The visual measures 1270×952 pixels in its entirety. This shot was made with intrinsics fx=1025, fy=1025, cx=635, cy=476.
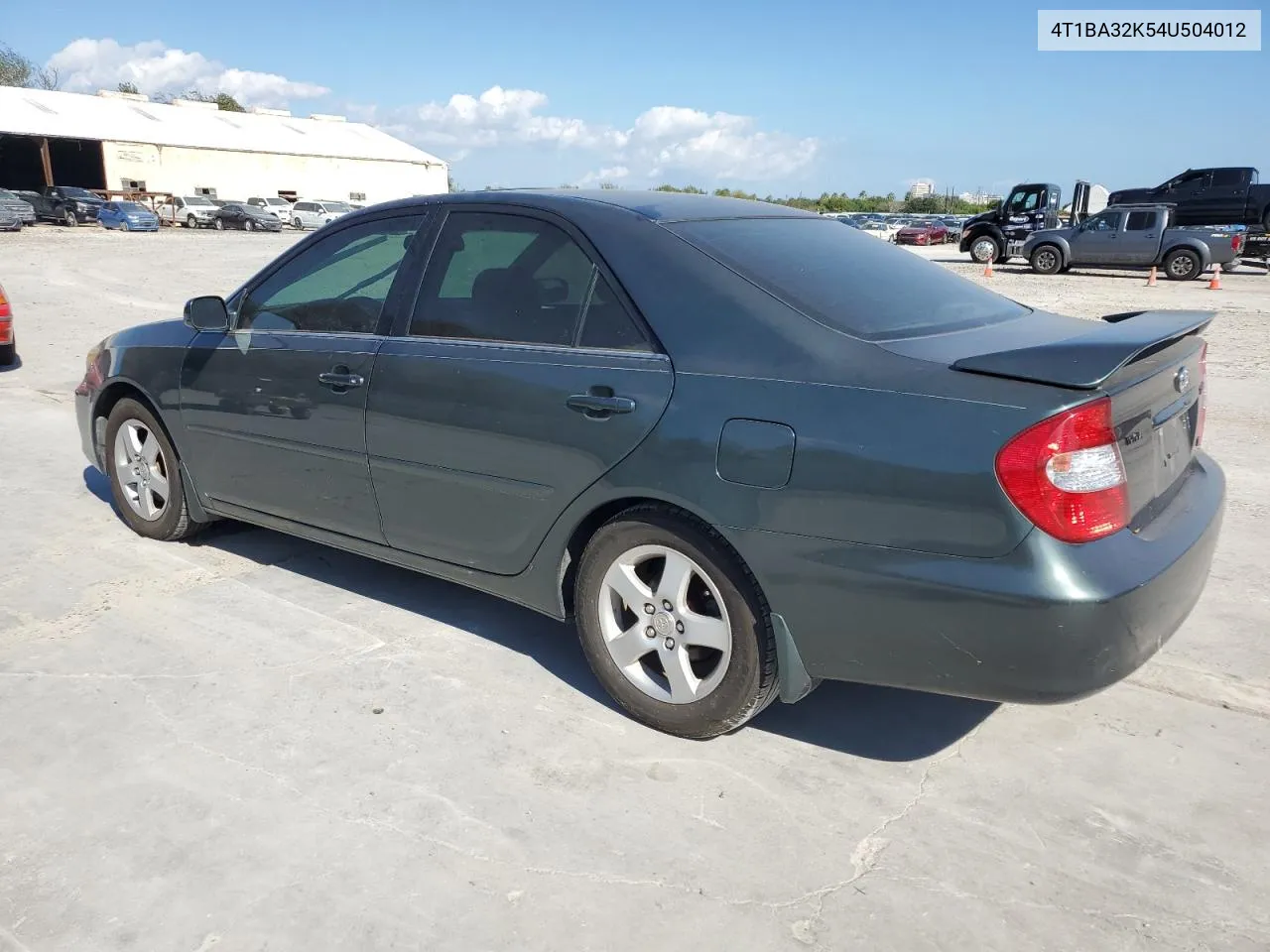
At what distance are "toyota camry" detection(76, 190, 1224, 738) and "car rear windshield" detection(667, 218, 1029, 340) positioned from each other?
2cm

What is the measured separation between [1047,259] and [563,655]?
2444cm

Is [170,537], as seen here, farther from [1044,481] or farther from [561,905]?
[1044,481]

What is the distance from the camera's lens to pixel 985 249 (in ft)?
94.5

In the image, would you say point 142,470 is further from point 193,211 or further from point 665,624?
point 193,211

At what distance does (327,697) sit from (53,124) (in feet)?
180

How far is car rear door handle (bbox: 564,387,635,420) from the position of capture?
3.09m

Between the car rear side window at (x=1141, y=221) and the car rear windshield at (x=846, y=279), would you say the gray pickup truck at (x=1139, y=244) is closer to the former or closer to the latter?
the car rear side window at (x=1141, y=221)

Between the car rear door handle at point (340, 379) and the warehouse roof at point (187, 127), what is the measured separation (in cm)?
5195

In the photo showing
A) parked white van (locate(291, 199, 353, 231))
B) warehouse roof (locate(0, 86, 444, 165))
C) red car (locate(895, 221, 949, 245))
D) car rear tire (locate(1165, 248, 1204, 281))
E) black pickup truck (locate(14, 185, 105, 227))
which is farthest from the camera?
warehouse roof (locate(0, 86, 444, 165))

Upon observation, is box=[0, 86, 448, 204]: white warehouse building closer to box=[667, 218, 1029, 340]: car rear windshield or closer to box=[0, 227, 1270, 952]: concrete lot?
box=[0, 227, 1270, 952]: concrete lot

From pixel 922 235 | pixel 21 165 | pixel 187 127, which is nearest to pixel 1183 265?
pixel 922 235

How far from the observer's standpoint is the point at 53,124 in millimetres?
48344

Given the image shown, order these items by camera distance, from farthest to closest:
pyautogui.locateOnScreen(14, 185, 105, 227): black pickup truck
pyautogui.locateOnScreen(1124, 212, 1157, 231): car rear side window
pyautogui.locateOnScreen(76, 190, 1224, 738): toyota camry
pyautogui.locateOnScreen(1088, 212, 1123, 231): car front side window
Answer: pyautogui.locateOnScreen(14, 185, 105, 227): black pickup truck
pyautogui.locateOnScreen(1088, 212, 1123, 231): car front side window
pyautogui.locateOnScreen(1124, 212, 1157, 231): car rear side window
pyautogui.locateOnScreen(76, 190, 1224, 738): toyota camry

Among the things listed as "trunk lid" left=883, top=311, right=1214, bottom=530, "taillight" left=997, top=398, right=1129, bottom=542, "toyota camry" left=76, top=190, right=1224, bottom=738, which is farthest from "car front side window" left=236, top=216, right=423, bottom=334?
"taillight" left=997, top=398, right=1129, bottom=542
